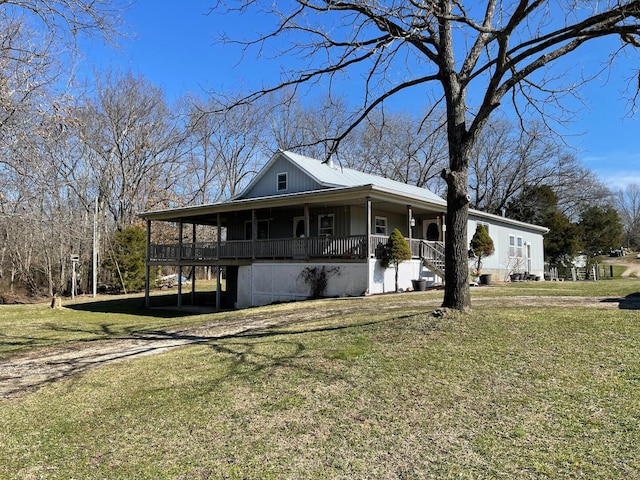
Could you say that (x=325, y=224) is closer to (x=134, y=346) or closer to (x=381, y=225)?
(x=381, y=225)

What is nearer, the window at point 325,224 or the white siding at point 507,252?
the window at point 325,224

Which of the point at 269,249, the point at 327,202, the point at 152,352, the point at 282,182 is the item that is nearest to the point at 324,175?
the point at 282,182

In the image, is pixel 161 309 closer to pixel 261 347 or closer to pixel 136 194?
pixel 261 347

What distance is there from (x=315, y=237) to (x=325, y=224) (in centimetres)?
288

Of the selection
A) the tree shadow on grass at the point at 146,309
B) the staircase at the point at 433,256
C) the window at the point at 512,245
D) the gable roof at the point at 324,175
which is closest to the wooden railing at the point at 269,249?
the tree shadow on grass at the point at 146,309

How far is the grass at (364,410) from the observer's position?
149 inches

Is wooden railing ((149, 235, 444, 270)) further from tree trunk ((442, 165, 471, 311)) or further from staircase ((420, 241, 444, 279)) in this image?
tree trunk ((442, 165, 471, 311))

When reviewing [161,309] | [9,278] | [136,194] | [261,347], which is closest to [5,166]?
[261,347]

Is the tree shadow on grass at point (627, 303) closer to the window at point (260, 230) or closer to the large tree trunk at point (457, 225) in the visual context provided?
the large tree trunk at point (457, 225)

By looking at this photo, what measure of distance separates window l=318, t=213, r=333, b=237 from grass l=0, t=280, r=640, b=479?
13129mm

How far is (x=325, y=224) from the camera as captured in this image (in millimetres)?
21156

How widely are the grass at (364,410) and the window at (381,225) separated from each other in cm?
1402

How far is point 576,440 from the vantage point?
385cm

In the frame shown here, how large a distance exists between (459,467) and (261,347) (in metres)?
4.79
